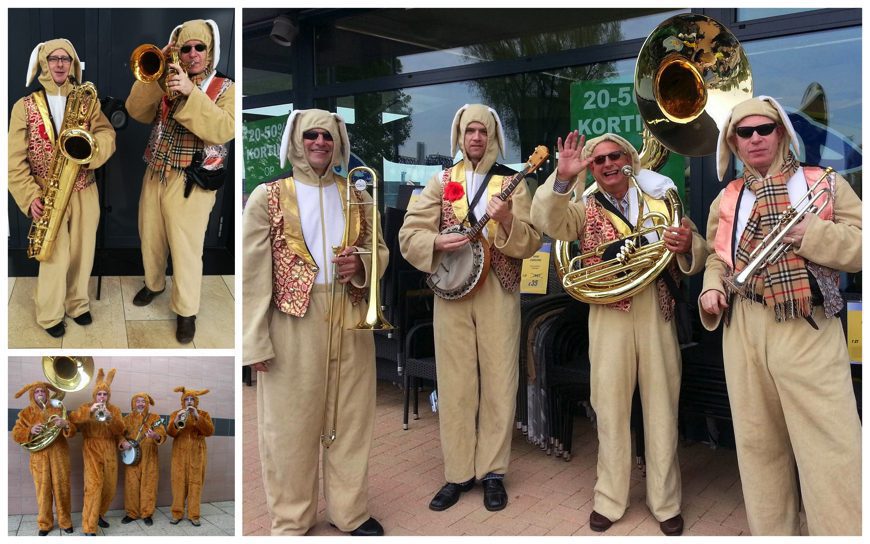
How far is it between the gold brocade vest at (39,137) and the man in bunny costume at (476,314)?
5.56 feet

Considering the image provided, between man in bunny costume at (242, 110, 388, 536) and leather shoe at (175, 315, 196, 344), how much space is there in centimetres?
42

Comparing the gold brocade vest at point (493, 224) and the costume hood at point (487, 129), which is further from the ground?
the costume hood at point (487, 129)

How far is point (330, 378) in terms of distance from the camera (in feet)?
11.8

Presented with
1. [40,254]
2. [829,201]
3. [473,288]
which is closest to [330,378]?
[473,288]

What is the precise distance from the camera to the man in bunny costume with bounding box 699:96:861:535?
118 inches

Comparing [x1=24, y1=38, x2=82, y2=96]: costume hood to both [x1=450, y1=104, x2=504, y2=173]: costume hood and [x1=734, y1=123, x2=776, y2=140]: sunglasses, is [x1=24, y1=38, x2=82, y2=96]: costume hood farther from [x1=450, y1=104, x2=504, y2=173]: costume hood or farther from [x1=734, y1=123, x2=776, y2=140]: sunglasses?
[x1=734, y1=123, x2=776, y2=140]: sunglasses

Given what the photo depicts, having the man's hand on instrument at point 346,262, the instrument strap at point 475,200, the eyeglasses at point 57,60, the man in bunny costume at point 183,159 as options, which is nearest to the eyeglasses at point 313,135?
the man in bunny costume at point 183,159

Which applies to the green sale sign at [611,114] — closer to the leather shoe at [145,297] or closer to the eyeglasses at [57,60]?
the leather shoe at [145,297]

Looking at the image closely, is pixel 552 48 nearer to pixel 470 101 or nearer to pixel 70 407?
pixel 470 101

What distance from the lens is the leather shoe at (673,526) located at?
3.60 meters

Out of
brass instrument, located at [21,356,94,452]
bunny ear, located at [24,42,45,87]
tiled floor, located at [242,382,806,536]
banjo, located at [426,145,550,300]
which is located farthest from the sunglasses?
brass instrument, located at [21,356,94,452]

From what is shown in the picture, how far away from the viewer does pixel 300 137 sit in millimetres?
3469

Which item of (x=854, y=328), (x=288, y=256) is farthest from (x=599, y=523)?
(x=288, y=256)

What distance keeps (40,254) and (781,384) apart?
10.8ft
